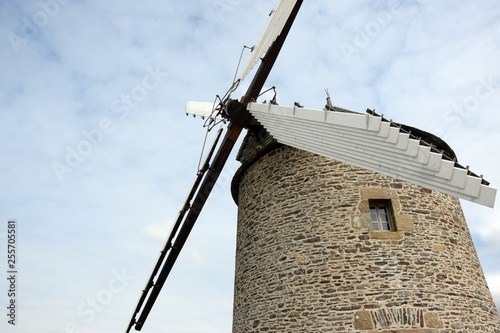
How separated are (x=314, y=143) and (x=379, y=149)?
131 centimetres

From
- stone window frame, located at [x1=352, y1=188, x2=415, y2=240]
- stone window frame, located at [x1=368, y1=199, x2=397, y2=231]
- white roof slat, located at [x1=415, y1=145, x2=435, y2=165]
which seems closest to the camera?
white roof slat, located at [x1=415, y1=145, x2=435, y2=165]

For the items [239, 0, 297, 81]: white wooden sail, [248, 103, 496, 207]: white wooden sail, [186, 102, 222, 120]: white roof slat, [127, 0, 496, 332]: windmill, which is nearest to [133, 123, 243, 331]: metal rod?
[127, 0, 496, 332]: windmill

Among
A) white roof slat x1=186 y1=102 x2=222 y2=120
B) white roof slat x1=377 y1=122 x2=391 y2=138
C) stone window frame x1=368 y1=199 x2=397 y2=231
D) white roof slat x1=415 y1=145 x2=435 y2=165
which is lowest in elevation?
white roof slat x1=415 y1=145 x2=435 y2=165

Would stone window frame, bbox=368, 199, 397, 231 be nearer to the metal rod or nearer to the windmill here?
the windmill

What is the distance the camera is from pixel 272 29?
320 inches

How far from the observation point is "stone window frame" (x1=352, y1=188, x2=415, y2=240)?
6703 millimetres

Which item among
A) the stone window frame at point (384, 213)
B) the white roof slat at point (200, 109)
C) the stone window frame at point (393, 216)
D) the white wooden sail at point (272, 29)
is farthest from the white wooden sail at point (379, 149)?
the white roof slat at point (200, 109)

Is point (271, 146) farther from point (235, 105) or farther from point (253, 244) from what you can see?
point (253, 244)

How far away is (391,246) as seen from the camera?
21.6ft

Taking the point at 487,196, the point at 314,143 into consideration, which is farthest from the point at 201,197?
the point at 487,196

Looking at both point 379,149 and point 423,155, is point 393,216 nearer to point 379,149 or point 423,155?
point 379,149

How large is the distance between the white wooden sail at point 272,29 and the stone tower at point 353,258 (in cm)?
205

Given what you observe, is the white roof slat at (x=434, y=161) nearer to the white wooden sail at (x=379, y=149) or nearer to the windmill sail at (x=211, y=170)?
the white wooden sail at (x=379, y=149)

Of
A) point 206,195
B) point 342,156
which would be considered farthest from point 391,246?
point 206,195
